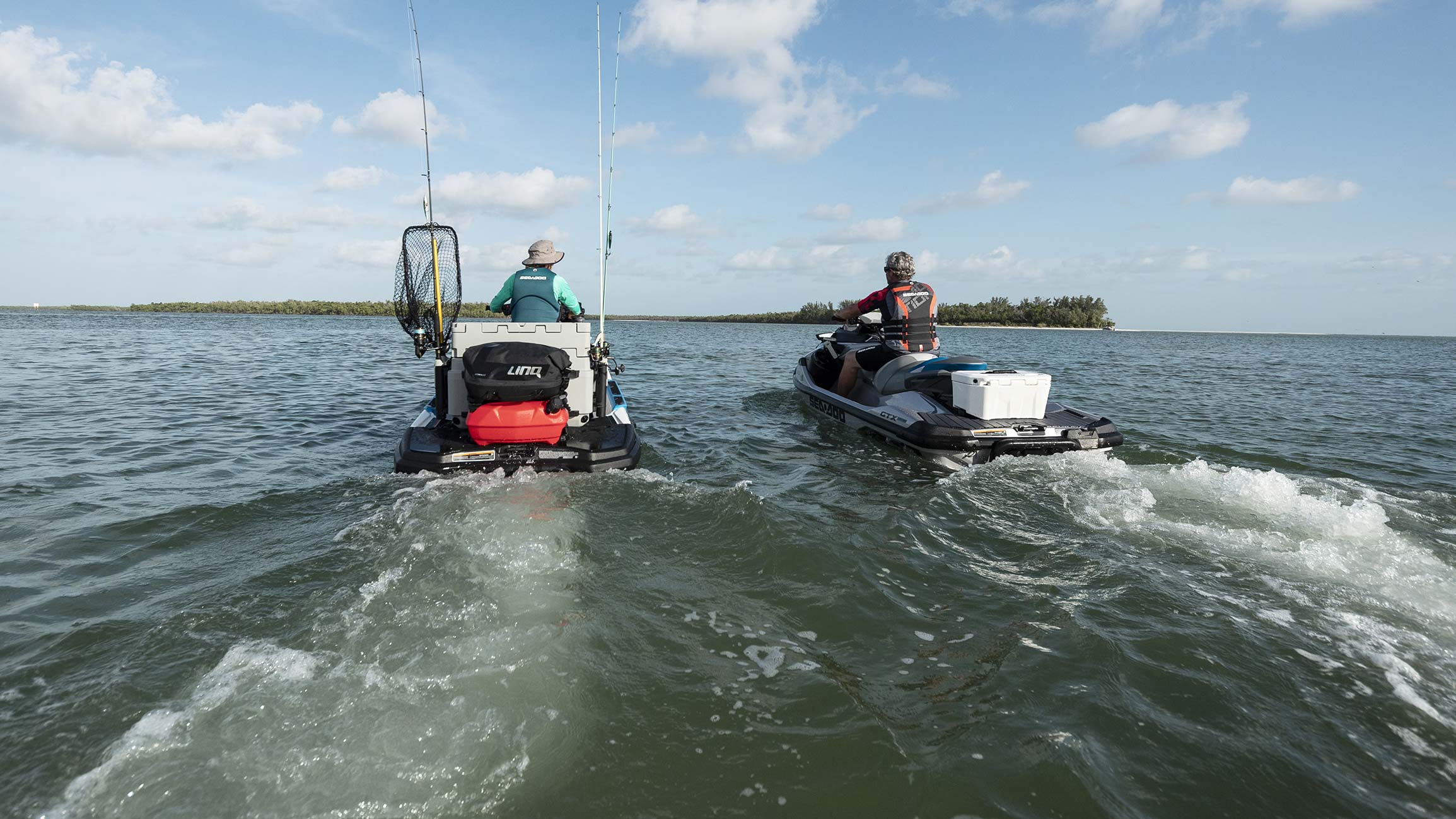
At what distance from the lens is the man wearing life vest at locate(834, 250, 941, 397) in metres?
9.16

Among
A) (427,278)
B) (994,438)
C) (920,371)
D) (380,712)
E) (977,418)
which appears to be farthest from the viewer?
(920,371)

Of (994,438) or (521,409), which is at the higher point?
(521,409)

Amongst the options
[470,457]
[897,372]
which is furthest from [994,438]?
[470,457]

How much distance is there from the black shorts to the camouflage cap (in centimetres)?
105

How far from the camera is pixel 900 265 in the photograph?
909 cm

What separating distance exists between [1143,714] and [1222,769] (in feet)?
1.10

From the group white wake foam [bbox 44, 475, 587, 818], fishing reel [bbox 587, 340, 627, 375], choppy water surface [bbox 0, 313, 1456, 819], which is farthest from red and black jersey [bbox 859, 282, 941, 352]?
white wake foam [bbox 44, 475, 587, 818]

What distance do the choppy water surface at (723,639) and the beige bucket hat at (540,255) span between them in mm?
2639

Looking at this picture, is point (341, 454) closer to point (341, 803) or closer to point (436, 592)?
point (436, 592)

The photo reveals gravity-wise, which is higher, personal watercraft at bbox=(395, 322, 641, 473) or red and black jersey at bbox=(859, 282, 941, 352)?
red and black jersey at bbox=(859, 282, 941, 352)

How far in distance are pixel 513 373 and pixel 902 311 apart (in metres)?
5.66

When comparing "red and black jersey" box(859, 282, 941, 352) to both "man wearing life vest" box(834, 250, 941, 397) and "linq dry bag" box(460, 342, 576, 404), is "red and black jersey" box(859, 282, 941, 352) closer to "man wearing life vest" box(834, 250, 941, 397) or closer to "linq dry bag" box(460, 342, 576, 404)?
"man wearing life vest" box(834, 250, 941, 397)

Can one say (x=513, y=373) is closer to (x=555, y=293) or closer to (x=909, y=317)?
(x=555, y=293)

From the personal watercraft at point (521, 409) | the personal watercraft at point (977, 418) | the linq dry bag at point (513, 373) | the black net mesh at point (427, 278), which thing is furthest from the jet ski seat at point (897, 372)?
the black net mesh at point (427, 278)
